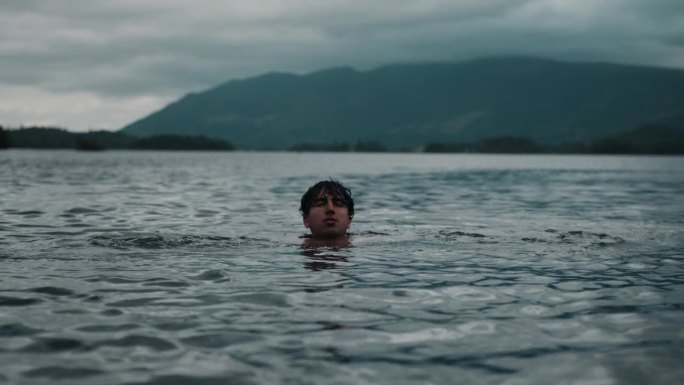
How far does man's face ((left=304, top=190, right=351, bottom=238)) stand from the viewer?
1255 cm

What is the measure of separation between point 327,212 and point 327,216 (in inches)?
2.9

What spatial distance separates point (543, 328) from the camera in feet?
21.2

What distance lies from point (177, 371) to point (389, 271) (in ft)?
16.1

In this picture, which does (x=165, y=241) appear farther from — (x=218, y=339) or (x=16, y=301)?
(x=218, y=339)

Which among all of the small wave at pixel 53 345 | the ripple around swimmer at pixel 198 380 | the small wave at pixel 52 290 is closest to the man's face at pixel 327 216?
the small wave at pixel 52 290

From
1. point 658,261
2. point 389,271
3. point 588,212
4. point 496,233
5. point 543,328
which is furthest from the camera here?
point 588,212

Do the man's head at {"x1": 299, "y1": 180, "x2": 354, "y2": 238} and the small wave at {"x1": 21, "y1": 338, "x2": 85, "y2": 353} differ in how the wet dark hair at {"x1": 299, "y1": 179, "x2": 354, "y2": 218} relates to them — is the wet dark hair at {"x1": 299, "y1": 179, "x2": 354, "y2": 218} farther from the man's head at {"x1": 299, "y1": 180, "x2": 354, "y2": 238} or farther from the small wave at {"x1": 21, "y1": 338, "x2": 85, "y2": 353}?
the small wave at {"x1": 21, "y1": 338, "x2": 85, "y2": 353}

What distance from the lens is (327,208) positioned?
12711mm

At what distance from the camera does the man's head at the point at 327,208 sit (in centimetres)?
1248

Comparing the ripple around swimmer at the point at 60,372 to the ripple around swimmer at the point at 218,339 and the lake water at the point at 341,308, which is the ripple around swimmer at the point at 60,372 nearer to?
the lake water at the point at 341,308

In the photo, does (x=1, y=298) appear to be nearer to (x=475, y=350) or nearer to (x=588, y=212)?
(x=475, y=350)

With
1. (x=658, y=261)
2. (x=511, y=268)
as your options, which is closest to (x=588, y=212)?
(x=658, y=261)

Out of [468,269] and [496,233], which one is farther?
[496,233]

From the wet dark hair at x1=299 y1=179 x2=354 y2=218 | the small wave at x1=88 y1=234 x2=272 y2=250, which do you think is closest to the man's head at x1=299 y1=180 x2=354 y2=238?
the wet dark hair at x1=299 y1=179 x2=354 y2=218
